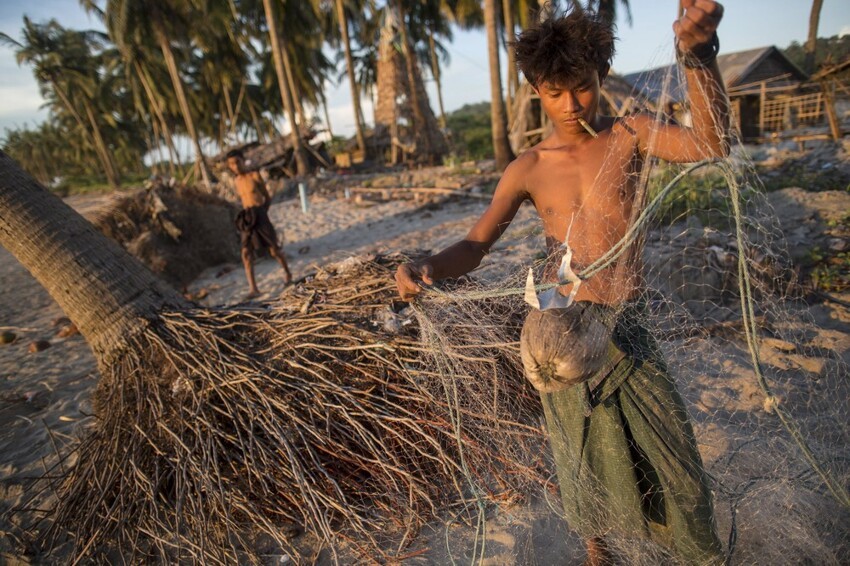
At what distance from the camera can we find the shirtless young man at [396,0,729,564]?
4.14 feet

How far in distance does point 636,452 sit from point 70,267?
320 cm

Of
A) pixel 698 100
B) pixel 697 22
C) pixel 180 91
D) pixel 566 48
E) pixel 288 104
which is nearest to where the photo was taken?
pixel 697 22

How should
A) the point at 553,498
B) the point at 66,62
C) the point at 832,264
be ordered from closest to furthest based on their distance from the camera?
the point at 553,498
the point at 832,264
the point at 66,62

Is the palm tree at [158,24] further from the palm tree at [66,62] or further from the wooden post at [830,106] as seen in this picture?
the wooden post at [830,106]

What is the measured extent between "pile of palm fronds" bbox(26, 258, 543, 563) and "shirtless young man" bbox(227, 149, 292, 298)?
10.6ft

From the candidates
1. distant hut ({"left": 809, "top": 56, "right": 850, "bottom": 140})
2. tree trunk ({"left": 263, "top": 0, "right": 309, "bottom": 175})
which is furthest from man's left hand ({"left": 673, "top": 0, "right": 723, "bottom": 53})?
tree trunk ({"left": 263, "top": 0, "right": 309, "bottom": 175})

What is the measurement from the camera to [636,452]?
137cm

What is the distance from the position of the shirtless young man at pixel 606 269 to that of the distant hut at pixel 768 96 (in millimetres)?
11522

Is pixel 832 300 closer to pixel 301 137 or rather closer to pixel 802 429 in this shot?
pixel 802 429

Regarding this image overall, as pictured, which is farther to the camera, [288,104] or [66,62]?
[66,62]

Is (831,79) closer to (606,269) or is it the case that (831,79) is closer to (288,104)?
(606,269)

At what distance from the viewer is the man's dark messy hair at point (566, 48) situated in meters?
1.25

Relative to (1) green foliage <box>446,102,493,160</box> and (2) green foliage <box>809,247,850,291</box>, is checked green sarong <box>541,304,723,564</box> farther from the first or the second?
(1) green foliage <box>446,102,493,160</box>

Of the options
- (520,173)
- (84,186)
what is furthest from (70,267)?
(84,186)
